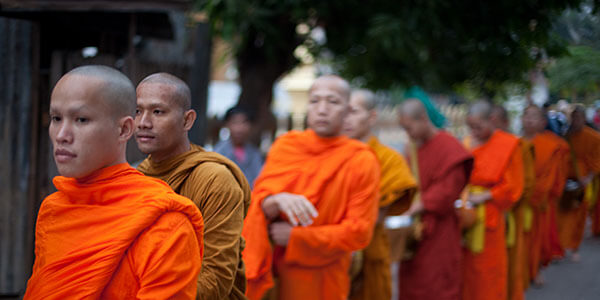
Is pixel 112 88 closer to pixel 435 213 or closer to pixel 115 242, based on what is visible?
pixel 115 242

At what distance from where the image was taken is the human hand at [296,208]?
10.4ft

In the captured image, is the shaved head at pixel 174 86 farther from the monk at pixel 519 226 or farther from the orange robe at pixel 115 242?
the monk at pixel 519 226

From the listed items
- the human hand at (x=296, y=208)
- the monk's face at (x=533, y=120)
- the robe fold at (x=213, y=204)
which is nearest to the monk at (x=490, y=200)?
the monk's face at (x=533, y=120)

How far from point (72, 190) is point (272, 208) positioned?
1.94m

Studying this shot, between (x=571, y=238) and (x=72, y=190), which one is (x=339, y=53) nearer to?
(x=571, y=238)

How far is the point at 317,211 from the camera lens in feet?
12.2

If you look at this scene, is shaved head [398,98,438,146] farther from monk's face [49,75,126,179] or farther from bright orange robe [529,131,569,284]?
monk's face [49,75,126,179]

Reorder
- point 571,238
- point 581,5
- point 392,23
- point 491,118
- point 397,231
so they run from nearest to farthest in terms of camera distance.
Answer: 1. point 581,5
2. point 397,231
3. point 392,23
4. point 491,118
5. point 571,238

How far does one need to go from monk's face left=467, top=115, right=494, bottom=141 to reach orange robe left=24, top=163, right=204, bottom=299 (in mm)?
5078

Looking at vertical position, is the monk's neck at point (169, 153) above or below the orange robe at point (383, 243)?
above

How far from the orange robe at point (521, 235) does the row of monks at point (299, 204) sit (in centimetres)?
2

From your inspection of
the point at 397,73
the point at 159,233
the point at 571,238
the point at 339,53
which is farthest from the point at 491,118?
the point at 159,233

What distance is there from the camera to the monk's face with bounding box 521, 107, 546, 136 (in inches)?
292

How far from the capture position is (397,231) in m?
5.02
